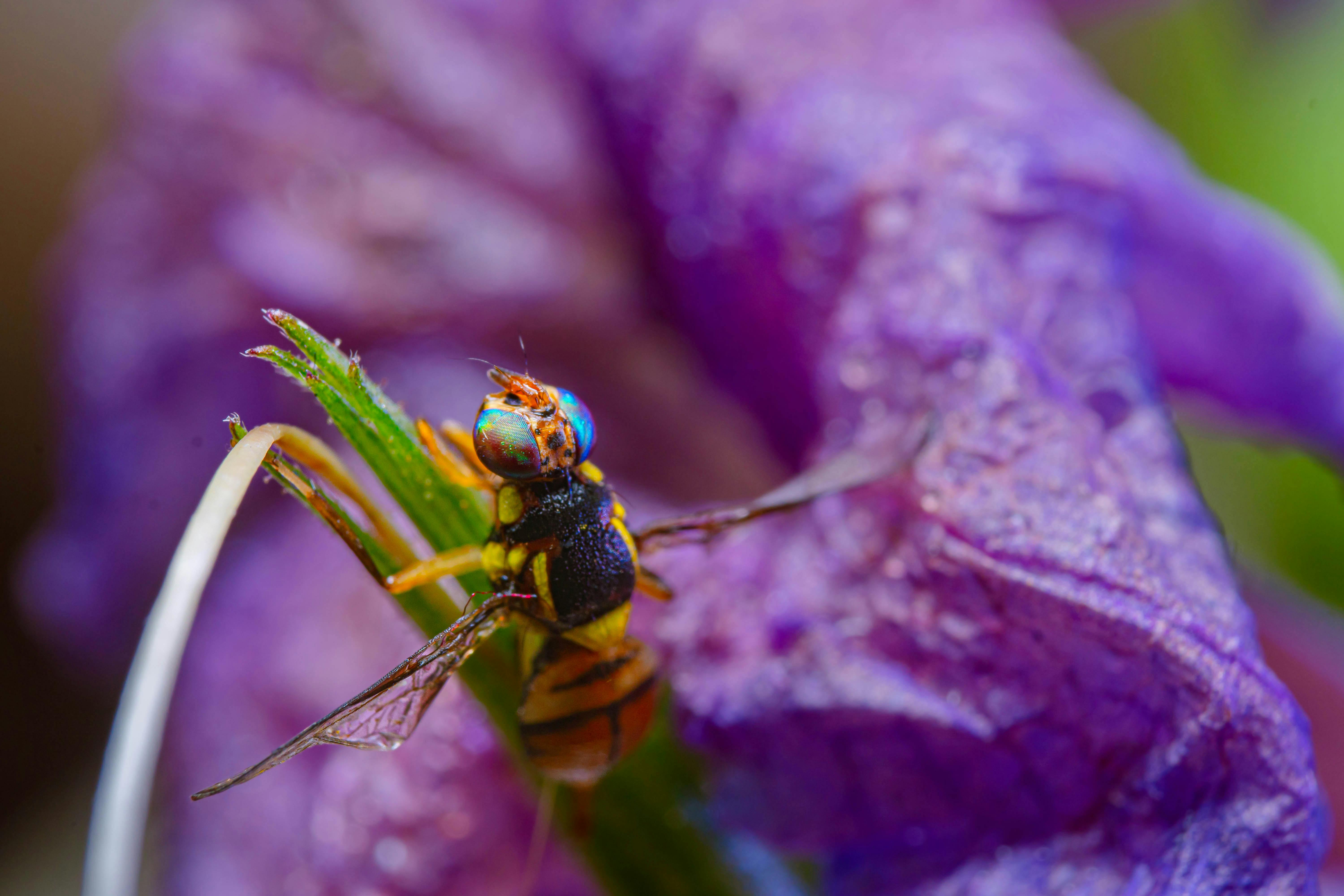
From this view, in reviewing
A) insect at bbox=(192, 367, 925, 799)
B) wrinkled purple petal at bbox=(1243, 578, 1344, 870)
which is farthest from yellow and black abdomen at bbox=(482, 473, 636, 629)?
wrinkled purple petal at bbox=(1243, 578, 1344, 870)

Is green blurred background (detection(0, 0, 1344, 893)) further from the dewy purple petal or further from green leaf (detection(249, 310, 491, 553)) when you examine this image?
green leaf (detection(249, 310, 491, 553))

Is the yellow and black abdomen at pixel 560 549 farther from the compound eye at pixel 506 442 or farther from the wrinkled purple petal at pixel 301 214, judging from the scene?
the wrinkled purple petal at pixel 301 214

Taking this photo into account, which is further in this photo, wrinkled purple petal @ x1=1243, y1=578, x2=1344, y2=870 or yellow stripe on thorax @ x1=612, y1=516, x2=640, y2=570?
wrinkled purple petal @ x1=1243, y1=578, x2=1344, y2=870

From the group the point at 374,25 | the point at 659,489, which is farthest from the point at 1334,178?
the point at 374,25

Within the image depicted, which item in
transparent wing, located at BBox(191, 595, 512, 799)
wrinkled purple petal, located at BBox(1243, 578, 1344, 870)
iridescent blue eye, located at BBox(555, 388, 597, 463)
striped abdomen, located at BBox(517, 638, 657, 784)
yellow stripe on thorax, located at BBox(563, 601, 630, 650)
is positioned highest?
iridescent blue eye, located at BBox(555, 388, 597, 463)

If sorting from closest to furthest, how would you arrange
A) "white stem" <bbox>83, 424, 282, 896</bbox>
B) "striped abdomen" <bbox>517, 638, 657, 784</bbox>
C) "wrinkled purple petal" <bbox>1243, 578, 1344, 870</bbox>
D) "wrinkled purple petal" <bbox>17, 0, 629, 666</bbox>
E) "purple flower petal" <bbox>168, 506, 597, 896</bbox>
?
"white stem" <bbox>83, 424, 282, 896</bbox> → "striped abdomen" <bbox>517, 638, 657, 784</bbox> → "purple flower petal" <bbox>168, 506, 597, 896</bbox> → "wrinkled purple petal" <bbox>1243, 578, 1344, 870</bbox> → "wrinkled purple petal" <bbox>17, 0, 629, 666</bbox>

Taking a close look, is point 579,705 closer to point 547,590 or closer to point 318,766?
point 547,590

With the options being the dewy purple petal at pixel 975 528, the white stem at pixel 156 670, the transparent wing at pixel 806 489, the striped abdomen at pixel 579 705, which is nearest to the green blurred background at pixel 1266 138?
the dewy purple petal at pixel 975 528
